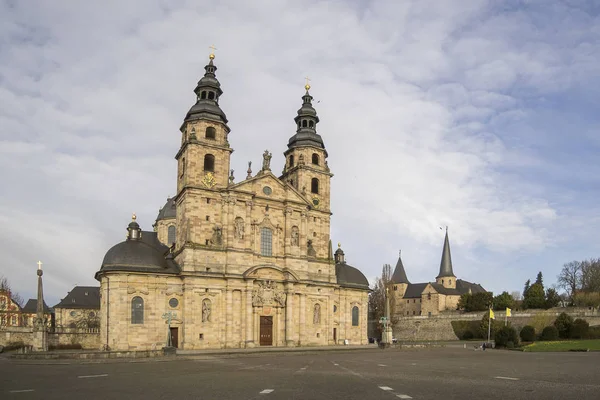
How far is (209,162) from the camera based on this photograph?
178 feet

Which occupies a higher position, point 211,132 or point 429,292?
point 211,132

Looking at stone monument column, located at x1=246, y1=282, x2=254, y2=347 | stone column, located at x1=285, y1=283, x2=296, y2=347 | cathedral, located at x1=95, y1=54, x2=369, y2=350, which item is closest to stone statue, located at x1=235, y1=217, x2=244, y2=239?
cathedral, located at x1=95, y1=54, x2=369, y2=350

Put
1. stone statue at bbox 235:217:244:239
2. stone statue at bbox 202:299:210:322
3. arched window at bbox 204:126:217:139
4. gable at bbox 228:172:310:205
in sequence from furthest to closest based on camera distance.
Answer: gable at bbox 228:172:310:205 < arched window at bbox 204:126:217:139 < stone statue at bbox 235:217:244:239 < stone statue at bbox 202:299:210:322

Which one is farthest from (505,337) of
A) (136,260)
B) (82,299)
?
(82,299)

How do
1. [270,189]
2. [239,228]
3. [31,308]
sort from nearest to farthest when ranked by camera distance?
[239,228]
[270,189]
[31,308]

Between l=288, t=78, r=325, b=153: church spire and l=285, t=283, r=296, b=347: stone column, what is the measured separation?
55.9 ft

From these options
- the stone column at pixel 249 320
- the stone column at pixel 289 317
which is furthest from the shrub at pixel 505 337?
the stone column at pixel 249 320

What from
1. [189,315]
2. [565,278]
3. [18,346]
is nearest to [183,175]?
[189,315]

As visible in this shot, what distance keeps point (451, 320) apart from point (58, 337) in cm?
6005

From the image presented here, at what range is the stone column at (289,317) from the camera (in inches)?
2127

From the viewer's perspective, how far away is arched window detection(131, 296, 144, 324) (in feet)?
157

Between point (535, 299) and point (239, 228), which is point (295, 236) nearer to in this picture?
point (239, 228)

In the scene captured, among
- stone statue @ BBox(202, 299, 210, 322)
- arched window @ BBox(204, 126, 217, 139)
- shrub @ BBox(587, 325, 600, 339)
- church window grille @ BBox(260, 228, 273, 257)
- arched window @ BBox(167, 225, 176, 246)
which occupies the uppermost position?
arched window @ BBox(204, 126, 217, 139)

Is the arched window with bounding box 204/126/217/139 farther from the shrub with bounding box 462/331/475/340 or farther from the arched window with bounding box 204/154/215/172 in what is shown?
the shrub with bounding box 462/331/475/340
